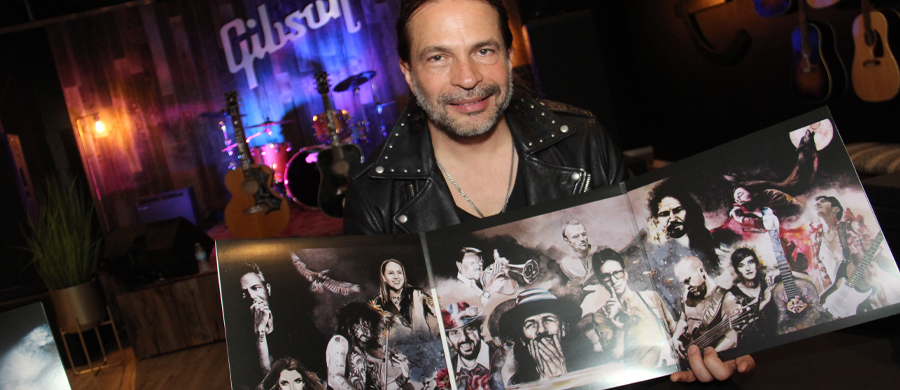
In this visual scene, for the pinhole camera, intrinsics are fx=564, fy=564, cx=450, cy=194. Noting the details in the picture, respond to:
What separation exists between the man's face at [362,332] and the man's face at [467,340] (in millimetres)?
117

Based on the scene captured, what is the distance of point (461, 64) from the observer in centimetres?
126

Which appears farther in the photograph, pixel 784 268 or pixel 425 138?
pixel 425 138

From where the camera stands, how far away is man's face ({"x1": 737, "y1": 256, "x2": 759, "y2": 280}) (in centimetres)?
77

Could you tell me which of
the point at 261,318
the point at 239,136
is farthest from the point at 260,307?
the point at 239,136

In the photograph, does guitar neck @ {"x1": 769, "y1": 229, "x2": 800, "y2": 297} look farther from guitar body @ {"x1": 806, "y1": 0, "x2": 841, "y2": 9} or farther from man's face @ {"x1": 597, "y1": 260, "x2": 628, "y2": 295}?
guitar body @ {"x1": 806, "y1": 0, "x2": 841, "y2": 9}

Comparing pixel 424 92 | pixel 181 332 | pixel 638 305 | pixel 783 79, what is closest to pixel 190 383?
pixel 181 332

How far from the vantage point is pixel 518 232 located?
880mm

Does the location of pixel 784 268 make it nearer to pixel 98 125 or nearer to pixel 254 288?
pixel 254 288

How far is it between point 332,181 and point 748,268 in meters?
4.98

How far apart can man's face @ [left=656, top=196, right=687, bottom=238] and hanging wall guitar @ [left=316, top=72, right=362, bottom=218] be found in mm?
4749

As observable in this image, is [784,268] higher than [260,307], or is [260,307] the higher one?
[260,307]

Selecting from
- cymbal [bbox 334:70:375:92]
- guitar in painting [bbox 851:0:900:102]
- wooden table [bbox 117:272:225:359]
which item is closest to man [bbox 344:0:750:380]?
guitar in painting [bbox 851:0:900:102]

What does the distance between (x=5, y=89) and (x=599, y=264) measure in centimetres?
643

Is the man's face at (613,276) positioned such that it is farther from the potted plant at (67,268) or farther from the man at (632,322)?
the potted plant at (67,268)
